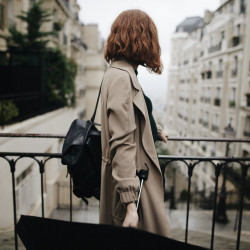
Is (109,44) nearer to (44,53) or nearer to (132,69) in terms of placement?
(132,69)

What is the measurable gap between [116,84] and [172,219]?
919cm

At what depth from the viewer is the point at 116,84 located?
1.46m

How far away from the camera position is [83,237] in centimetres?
115

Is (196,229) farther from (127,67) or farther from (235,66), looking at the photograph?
(235,66)

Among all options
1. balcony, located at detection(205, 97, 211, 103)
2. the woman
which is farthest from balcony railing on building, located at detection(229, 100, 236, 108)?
the woman

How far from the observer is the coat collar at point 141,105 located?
59.8 inches

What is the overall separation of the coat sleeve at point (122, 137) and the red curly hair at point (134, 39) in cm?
20

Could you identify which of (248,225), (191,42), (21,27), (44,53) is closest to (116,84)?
(44,53)

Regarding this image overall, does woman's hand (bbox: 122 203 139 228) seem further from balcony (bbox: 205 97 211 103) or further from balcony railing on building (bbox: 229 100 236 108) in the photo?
balcony (bbox: 205 97 211 103)

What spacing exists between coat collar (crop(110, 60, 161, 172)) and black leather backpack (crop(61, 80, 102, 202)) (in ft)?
1.06

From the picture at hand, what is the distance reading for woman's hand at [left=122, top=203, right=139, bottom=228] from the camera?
4.53 feet

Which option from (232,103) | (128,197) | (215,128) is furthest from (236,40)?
(128,197)

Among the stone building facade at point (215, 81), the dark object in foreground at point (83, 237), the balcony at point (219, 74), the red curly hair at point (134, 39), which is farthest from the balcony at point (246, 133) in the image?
the dark object in foreground at point (83, 237)

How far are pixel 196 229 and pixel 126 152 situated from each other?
30.5ft
